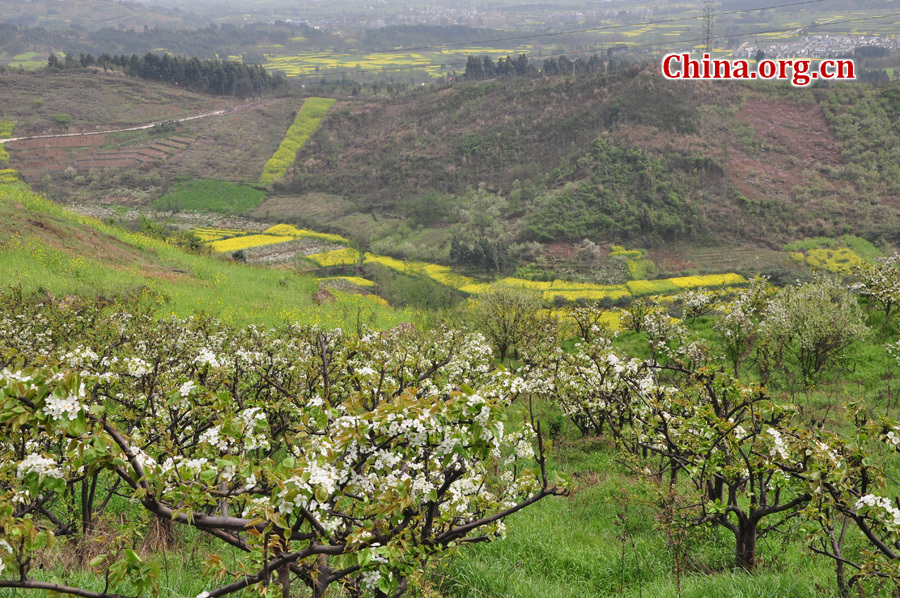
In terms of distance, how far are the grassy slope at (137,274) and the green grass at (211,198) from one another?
4072 cm

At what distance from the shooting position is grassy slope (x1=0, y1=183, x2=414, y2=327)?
1983 cm

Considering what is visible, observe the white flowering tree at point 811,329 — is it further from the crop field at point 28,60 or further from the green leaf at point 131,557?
the crop field at point 28,60

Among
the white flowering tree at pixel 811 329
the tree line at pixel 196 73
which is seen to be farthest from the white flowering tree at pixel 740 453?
the tree line at pixel 196 73

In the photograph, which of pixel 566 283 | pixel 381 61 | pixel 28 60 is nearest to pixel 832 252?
pixel 566 283

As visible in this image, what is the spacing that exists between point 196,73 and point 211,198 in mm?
48703

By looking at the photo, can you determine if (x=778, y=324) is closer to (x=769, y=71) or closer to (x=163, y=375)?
(x=163, y=375)

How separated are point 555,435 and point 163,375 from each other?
908 centimetres

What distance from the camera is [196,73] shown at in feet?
346

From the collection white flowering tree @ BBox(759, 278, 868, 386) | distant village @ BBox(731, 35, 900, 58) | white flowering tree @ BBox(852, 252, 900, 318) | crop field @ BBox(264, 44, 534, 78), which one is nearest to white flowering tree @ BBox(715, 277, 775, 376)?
white flowering tree @ BBox(759, 278, 868, 386)

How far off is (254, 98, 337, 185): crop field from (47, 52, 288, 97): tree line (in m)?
18.2

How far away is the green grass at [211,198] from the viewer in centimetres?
6894

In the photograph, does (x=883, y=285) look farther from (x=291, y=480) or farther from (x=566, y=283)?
(x=566, y=283)

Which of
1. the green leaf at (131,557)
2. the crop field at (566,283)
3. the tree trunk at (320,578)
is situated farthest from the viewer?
the crop field at (566,283)

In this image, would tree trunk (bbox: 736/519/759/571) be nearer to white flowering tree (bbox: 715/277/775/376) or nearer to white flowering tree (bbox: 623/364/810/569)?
white flowering tree (bbox: 623/364/810/569)
